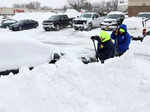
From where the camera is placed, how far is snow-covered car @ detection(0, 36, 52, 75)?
20.4ft

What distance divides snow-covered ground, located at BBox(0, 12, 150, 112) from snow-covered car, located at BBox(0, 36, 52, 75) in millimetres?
718

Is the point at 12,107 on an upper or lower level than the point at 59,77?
lower

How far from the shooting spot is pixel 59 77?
203 inches

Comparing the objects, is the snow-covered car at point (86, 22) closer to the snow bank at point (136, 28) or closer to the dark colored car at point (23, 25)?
the dark colored car at point (23, 25)

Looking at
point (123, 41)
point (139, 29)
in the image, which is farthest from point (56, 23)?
point (123, 41)

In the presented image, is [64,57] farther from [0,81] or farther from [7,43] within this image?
[0,81]

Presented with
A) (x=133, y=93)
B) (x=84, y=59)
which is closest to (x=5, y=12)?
(x=84, y=59)

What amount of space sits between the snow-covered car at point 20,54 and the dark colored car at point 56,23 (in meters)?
17.2

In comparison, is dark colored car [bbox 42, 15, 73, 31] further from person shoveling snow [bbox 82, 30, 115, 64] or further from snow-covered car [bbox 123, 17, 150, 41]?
person shoveling snow [bbox 82, 30, 115, 64]

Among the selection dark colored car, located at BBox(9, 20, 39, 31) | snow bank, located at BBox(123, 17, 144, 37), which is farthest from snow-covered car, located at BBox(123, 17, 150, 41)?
dark colored car, located at BBox(9, 20, 39, 31)

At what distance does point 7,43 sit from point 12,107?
8.38 ft

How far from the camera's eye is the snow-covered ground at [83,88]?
4.25 meters

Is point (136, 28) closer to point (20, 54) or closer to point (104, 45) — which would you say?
point (104, 45)

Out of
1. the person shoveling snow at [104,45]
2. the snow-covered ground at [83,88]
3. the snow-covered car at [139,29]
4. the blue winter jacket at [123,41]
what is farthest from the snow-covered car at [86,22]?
the snow-covered ground at [83,88]
